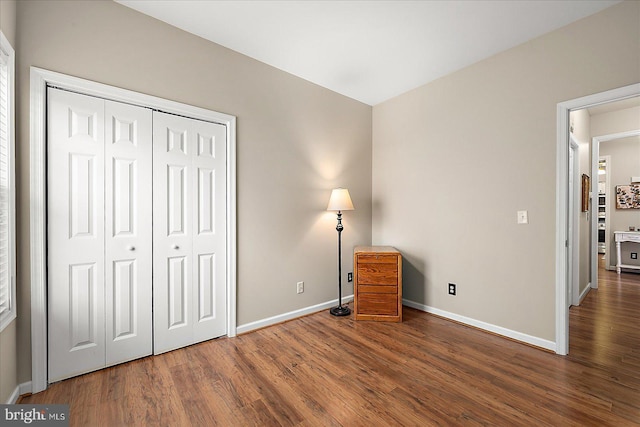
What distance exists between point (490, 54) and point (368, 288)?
2659 mm

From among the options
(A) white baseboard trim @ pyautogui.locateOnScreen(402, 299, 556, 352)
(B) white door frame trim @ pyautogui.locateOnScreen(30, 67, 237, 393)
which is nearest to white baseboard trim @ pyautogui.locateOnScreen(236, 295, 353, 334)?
(A) white baseboard trim @ pyautogui.locateOnScreen(402, 299, 556, 352)

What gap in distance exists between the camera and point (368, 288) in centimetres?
305

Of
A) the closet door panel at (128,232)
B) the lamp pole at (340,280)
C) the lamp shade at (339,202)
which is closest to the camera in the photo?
the closet door panel at (128,232)

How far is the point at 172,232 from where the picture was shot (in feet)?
7.68

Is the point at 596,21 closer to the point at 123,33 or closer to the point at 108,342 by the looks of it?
the point at 123,33

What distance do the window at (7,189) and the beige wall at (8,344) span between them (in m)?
0.08

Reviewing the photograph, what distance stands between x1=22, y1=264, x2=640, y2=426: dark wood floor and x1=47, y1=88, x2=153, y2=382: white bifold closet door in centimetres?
23

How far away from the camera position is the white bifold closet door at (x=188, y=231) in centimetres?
227

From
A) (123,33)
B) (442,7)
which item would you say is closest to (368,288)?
(442,7)

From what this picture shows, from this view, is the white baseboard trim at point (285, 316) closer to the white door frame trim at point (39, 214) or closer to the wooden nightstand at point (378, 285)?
the wooden nightstand at point (378, 285)

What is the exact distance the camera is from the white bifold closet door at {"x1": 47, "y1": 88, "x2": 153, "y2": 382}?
73.3 inches

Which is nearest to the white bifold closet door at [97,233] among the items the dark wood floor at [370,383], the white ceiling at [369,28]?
the dark wood floor at [370,383]

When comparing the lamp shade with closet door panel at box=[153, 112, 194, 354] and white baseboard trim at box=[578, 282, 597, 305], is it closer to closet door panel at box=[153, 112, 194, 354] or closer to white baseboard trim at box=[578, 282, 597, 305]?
closet door panel at box=[153, 112, 194, 354]

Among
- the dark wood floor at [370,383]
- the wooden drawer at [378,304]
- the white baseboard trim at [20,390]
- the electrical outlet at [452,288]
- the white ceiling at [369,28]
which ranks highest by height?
the white ceiling at [369,28]
